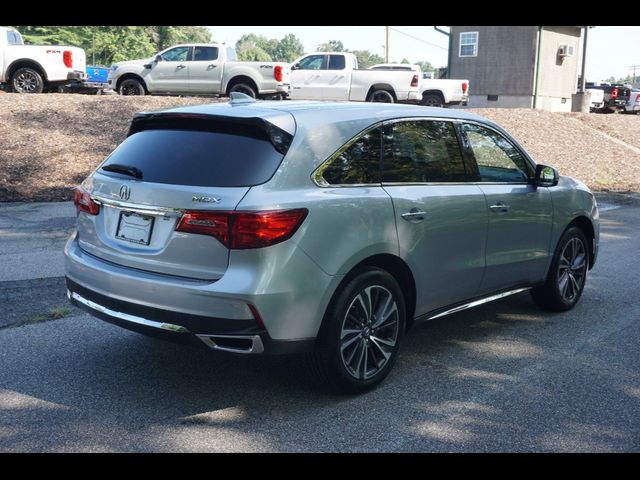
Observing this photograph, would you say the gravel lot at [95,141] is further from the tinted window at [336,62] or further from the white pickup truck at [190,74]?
the tinted window at [336,62]

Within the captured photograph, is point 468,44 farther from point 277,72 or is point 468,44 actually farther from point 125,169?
point 125,169

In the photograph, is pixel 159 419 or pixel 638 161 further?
pixel 638 161

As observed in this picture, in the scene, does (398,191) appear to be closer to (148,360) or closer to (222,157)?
(222,157)

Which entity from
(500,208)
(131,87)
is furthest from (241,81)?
(500,208)

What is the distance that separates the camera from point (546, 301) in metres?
6.52

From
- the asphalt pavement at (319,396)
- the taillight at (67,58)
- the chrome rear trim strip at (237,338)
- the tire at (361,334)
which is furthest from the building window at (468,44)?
the chrome rear trim strip at (237,338)

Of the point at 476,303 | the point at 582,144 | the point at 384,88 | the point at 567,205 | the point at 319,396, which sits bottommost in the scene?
the point at 319,396

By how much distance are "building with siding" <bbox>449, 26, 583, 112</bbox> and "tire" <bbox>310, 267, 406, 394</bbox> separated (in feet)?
109

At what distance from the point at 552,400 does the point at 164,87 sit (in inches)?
704

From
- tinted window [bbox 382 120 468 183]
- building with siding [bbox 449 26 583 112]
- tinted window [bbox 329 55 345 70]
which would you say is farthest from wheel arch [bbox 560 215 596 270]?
building with siding [bbox 449 26 583 112]

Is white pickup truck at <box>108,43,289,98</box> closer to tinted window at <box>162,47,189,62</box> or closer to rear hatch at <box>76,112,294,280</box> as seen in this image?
tinted window at <box>162,47,189,62</box>

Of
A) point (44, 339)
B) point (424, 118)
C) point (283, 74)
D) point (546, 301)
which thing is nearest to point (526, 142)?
point (283, 74)

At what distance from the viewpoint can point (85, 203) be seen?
4.72 meters

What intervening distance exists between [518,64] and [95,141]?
26.3 m
